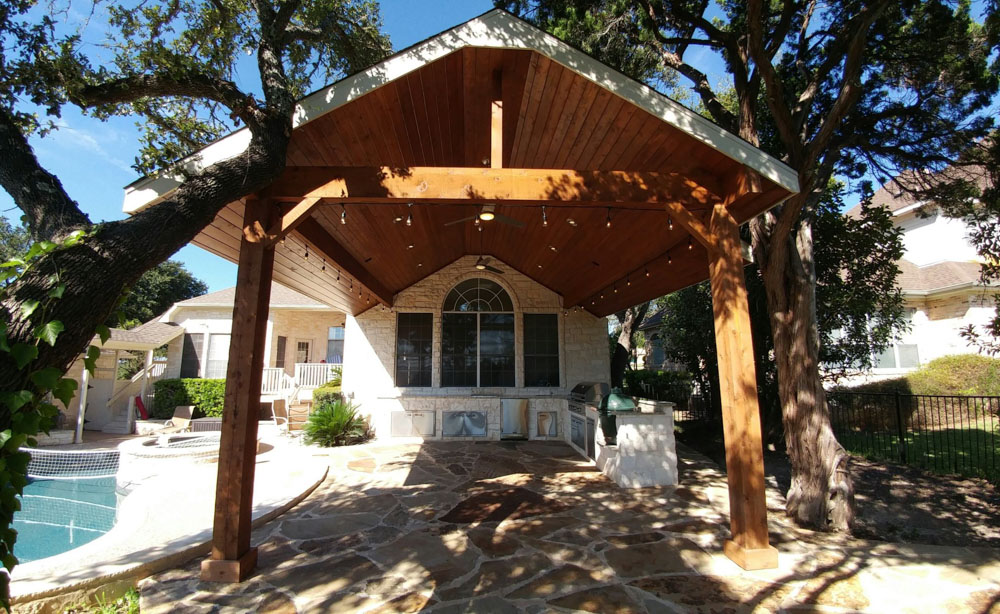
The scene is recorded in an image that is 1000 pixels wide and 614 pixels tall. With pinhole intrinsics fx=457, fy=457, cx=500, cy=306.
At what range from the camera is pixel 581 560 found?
3537 mm

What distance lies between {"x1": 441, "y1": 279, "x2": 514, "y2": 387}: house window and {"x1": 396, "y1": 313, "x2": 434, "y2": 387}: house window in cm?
33

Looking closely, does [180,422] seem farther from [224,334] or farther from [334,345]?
[334,345]

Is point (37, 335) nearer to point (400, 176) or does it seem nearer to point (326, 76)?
point (400, 176)

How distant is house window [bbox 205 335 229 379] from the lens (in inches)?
555

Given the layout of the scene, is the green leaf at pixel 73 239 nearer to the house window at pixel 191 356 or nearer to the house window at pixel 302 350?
the house window at pixel 302 350

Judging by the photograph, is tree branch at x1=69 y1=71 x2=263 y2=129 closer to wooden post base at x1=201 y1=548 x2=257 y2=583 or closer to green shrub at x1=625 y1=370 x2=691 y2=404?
wooden post base at x1=201 y1=548 x2=257 y2=583

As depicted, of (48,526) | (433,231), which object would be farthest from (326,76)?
(48,526)

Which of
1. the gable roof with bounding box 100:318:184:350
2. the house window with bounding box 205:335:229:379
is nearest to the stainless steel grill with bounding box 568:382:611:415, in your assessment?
the gable roof with bounding box 100:318:184:350

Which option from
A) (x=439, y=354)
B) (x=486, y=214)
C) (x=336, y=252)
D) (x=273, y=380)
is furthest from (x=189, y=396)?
(x=486, y=214)

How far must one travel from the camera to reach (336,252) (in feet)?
19.7

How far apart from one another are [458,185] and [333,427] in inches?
251

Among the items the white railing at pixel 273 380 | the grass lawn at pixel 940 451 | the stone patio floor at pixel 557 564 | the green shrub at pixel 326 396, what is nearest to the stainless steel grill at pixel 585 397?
the stone patio floor at pixel 557 564

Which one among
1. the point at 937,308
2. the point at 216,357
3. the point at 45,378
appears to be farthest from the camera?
the point at 216,357

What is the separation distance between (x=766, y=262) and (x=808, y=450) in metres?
1.87
